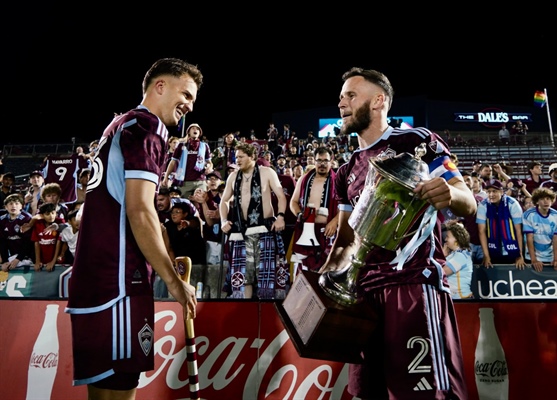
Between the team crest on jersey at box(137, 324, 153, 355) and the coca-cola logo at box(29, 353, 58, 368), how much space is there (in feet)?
7.26

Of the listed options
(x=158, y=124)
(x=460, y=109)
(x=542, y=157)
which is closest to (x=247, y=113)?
(x=460, y=109)

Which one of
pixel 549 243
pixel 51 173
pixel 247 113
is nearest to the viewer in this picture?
pixel 549 243

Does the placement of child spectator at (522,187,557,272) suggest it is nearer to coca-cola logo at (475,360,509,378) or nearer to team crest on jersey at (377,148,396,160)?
coca-cola logo at (475,360,509,378)

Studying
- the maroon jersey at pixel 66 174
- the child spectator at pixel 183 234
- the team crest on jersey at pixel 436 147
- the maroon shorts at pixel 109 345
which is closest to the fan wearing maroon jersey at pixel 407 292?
the team crest on jersey at pixel 436 147

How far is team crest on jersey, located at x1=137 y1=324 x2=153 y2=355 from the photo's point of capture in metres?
2.28

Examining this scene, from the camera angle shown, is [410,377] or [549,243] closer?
[410,377]

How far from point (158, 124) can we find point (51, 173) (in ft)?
33.8

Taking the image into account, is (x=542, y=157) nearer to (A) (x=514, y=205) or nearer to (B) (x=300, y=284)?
(A) (x=514, y=205)

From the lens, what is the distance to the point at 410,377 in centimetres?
237

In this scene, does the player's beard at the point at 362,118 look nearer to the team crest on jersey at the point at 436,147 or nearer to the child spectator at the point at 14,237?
the team crest on jersey at the point at 436,147

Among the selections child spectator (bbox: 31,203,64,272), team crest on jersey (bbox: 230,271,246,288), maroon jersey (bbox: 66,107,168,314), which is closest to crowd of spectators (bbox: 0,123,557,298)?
child spectator (bbox: 31,203,64,272)

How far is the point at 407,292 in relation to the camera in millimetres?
2490

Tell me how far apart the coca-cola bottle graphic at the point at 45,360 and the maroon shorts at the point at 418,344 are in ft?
9.58

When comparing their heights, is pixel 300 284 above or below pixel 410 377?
above
